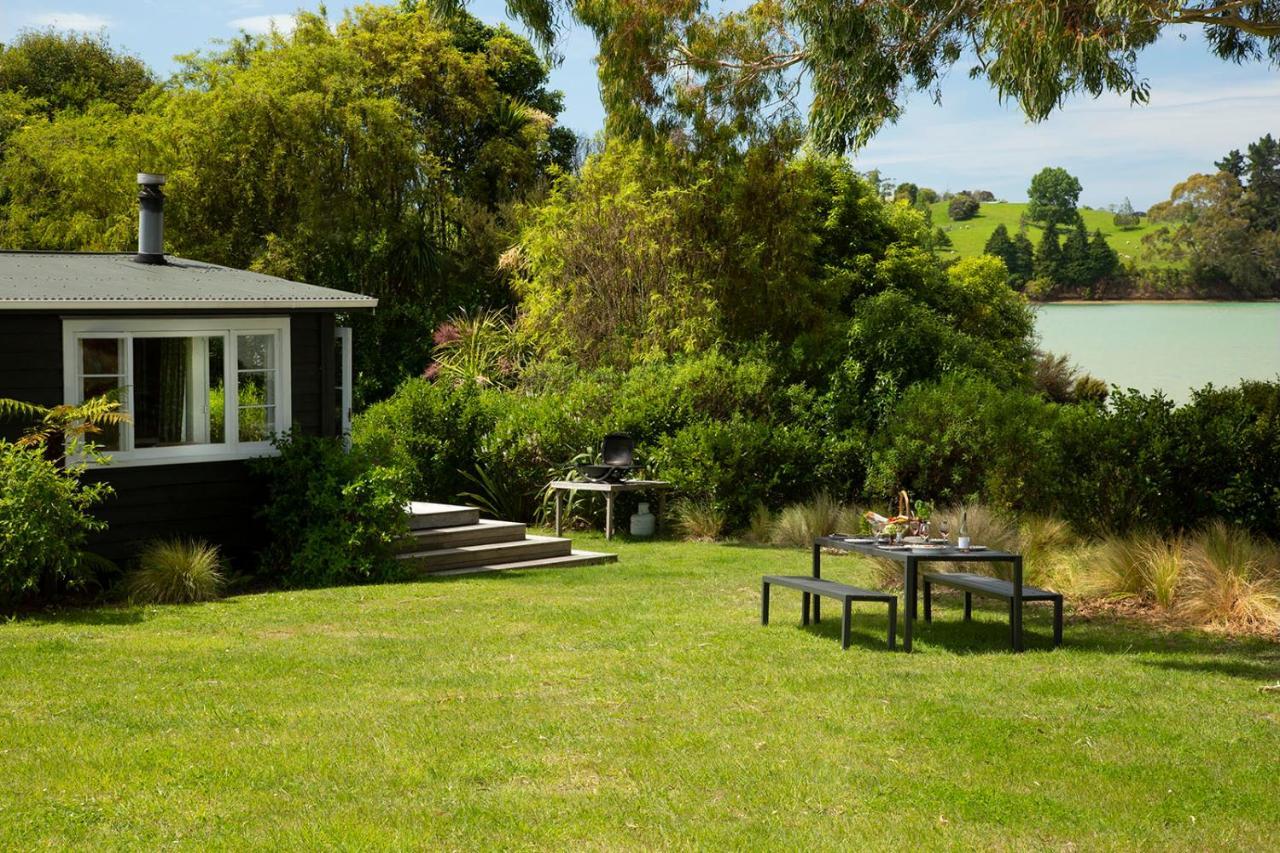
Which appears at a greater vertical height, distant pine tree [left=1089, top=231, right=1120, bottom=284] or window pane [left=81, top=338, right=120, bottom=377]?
distant pine tree [left=1089, top=231, right=1120, bottom=284]

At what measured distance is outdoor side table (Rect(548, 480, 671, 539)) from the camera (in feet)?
51.0

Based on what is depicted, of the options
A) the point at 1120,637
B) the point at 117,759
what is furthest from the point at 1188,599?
the point at 117,759

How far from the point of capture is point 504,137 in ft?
111

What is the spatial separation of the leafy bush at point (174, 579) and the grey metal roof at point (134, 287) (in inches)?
87.3

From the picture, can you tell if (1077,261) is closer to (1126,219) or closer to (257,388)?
(1126,219)

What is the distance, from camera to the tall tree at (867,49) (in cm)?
1008

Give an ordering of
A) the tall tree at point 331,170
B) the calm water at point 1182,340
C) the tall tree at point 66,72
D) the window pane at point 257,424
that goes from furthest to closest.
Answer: the tall tree at point 66,72, the calm water at point 1182,340, the tall tree at point 331,170, the window pane at point 257,424

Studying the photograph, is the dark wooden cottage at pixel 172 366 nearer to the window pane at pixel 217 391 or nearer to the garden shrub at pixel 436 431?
the window pane at pixel 217 391

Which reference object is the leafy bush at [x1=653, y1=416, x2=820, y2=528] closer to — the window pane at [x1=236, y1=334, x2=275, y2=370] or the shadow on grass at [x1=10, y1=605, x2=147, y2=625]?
the window pane at [x1=236, y1=334, x2=275, y2=370]

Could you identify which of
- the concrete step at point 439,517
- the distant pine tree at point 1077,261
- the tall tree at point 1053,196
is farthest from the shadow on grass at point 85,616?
the tall tree at point 1053,196

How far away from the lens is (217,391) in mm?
12633

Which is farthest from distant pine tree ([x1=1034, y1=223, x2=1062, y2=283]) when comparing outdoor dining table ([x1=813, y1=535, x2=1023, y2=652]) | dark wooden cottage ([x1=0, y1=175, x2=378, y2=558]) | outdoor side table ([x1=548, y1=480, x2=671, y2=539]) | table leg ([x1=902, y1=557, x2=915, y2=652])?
table leg ([x1=902, y1=557, x2=915, y2=652])

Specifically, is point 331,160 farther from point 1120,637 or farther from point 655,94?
point 1120,637

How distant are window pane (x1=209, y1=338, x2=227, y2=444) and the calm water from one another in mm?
20213
